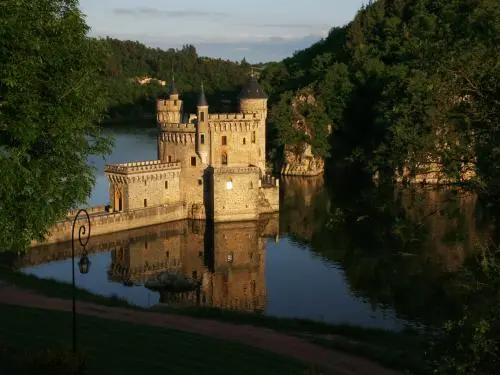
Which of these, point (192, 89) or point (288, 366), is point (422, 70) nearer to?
point (288, 366)

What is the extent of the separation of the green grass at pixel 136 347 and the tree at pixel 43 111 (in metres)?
2.03

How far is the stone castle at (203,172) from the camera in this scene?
41562 millimetres

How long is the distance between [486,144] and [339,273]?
897 inches

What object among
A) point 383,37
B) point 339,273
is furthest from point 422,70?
point 383,37

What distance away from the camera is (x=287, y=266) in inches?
1303

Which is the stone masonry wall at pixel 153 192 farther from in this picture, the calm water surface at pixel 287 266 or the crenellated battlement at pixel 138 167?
the calm water surface at pixel 287 266

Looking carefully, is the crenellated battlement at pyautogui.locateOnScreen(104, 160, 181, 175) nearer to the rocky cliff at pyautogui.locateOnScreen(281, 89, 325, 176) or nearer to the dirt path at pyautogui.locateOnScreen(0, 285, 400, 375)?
the dirt path at pyautogui.locateOnScreen(0, 285, 400, 375)

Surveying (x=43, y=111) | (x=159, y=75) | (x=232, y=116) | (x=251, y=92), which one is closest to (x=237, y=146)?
(x=232, y=116)

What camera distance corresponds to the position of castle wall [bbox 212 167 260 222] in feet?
138

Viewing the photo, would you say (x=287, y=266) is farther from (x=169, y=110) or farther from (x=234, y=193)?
(x=169, y=110)

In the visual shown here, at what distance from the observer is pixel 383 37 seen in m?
82.4

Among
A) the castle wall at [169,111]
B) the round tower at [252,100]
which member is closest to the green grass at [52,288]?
the castle wall at [169,111]

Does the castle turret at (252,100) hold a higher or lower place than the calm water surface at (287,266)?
higher

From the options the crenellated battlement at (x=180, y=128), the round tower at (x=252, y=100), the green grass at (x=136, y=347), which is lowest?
the green grass at (x=136, y=347)
